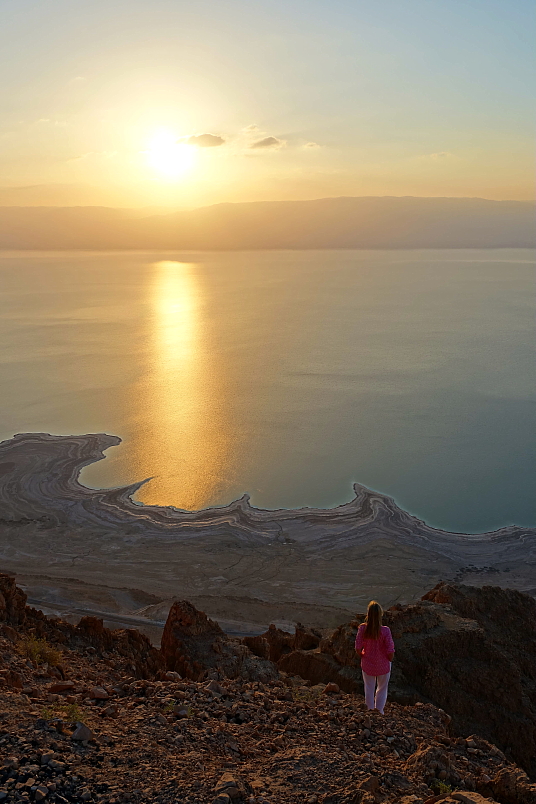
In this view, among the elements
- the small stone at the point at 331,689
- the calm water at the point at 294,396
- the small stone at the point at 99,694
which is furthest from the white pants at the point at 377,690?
the calm water at the point at 294,396

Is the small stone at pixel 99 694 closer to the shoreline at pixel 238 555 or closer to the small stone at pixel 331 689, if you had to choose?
the small stone at pixel 331 689

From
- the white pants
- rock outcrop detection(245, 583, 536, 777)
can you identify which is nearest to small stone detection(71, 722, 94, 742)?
the white pants

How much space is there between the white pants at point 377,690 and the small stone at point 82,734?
3.55m

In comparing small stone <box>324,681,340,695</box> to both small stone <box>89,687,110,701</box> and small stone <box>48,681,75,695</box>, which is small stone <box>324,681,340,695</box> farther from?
small stone <box>48,681,75,695</box>

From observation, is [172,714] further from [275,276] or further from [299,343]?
[275,276]

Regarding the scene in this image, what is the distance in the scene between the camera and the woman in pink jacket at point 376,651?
7859mm

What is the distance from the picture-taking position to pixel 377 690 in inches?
316

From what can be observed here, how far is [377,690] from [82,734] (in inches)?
148

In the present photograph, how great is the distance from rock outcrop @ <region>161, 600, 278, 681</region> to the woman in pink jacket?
2397 mm

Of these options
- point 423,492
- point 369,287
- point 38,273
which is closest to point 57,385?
point 423,492

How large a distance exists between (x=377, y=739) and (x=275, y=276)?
455 feet

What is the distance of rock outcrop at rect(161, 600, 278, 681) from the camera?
400 inches

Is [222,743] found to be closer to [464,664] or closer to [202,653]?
[202,653]

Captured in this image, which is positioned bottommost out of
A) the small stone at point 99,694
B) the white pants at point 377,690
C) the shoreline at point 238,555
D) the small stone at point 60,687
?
the shoreline at point 238,555
